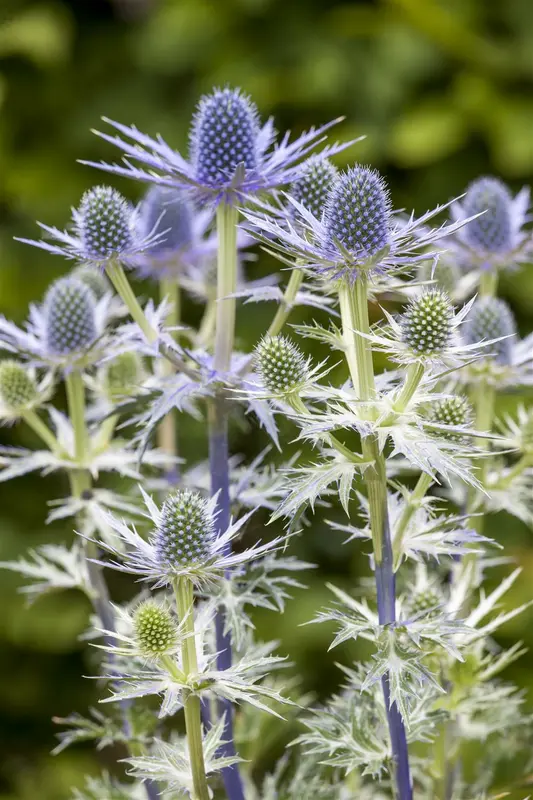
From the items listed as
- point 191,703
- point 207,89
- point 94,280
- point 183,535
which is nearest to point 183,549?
point 183,535

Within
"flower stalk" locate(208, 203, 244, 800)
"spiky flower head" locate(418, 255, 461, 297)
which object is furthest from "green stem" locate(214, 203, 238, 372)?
"spiky flower head" locate(418, 255, 461, 297)

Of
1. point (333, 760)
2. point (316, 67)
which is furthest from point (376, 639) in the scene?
point (316, 67)

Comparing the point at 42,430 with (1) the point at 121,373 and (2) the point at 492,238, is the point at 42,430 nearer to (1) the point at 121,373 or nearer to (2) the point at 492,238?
(1) the point at 121,373

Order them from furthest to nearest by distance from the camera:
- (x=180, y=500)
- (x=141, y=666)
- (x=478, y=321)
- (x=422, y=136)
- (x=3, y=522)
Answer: (x=3, y=522), (x=422, y=136), (x=478, y=321), (x=141, y=666), (x=180, y=500)

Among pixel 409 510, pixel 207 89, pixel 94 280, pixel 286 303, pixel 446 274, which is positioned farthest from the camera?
pixel 207 89

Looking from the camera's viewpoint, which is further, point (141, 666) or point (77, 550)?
point (77, 550)

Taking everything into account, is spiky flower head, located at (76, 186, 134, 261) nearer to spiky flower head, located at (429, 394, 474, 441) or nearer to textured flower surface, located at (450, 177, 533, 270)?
spiky flower head, located at (429, 394, 474, 441)

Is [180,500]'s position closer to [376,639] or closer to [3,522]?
[376,639]
